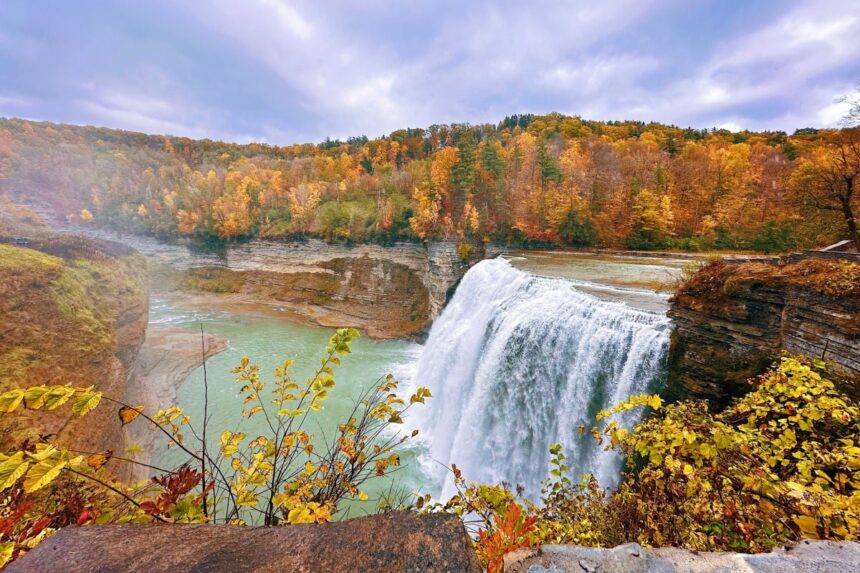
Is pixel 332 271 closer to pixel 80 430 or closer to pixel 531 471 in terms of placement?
pixel 80 430

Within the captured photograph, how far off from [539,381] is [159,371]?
18.5m

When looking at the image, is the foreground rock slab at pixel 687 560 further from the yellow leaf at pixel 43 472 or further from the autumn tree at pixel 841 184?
the autumn tree at pixel 841 184

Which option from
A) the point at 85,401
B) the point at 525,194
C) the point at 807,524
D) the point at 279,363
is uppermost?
the point at 525,194

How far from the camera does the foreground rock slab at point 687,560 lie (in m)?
1.51

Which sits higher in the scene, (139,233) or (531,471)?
(139,233)

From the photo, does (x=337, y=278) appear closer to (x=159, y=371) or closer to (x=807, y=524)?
(x=159, y=371)

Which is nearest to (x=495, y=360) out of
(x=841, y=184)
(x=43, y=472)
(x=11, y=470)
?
(x=43, y=472)

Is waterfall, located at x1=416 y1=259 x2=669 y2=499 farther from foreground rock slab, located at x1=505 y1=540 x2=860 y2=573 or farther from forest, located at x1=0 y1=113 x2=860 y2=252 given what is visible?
forest, located at x1=0 y1=113 x2=860 y2=252

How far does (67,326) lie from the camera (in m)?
9.66

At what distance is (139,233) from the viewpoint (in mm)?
42844

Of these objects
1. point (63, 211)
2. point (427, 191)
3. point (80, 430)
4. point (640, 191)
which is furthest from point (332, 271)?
point (63, 211)

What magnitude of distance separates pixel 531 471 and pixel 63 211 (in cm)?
6757

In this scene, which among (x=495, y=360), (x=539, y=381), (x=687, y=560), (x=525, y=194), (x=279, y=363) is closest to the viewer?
(x=687, y=560)

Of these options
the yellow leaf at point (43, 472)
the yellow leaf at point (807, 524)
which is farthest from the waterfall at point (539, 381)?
the yellow leaf at point (43, 472)
